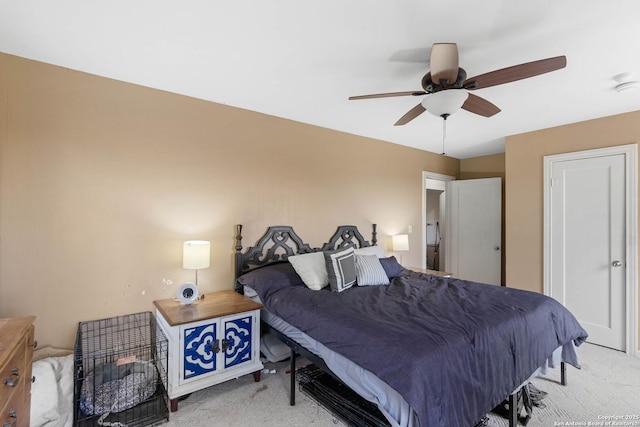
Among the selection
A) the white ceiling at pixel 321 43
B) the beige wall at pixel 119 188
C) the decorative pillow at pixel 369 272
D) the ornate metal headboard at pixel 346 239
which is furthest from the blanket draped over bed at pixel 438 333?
the white ceiling at pixel 321 43

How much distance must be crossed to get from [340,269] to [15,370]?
2042 mm

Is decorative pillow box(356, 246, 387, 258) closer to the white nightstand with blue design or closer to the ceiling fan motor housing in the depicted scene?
the white nightstand with blue design

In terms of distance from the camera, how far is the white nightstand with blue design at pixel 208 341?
2.09 m

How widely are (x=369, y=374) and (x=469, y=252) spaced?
3.90 metres

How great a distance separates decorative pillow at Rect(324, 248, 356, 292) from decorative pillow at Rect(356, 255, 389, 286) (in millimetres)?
72

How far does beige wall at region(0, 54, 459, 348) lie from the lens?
6.77 feet

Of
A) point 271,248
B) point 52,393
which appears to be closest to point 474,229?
point 271,248

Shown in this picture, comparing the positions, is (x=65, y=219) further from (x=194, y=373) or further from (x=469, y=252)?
(x=469, y=252)

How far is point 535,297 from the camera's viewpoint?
89.9 inches

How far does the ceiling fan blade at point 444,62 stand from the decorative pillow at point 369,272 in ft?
5.57

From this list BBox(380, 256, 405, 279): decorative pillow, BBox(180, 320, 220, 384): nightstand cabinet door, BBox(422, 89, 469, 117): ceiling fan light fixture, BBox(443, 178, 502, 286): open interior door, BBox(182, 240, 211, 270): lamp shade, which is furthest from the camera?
BBox(443, 178, 502, 286): open interior door

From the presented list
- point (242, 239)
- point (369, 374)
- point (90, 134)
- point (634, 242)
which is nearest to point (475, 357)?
point (369, 374)

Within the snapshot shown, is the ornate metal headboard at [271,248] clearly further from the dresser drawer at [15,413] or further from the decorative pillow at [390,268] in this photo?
the dresser drawer at [15,413]

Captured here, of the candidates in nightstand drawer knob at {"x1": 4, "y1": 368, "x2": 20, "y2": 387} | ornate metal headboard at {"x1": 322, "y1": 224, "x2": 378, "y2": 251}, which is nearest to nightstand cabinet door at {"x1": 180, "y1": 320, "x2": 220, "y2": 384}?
nightstand drawer knob at {"x1": 4, "y1": 368, "x2": 20, "y2": 387}
